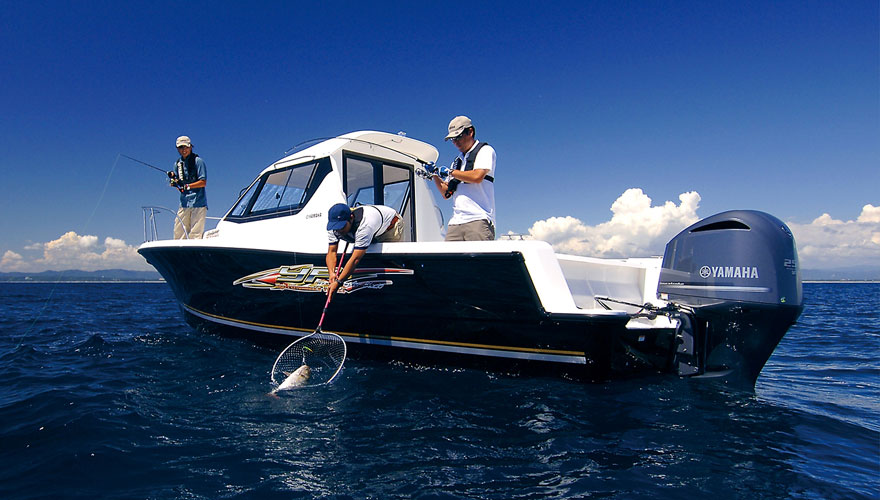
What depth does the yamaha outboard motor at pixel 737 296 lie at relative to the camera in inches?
144

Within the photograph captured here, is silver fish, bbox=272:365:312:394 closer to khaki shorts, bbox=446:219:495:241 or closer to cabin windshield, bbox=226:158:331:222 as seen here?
khaki shorts, bbox=446:219:495:241

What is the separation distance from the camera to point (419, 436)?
3.01m

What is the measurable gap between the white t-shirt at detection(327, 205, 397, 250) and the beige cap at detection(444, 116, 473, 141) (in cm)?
100

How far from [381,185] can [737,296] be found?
4.24 m

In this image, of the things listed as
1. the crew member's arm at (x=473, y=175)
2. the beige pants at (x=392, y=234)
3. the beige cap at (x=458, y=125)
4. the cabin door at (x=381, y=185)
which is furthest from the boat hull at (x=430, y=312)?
the cabin door at (x=381, y=185)

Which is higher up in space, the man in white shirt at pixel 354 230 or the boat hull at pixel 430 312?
the man in white shirt at pixel 354 230

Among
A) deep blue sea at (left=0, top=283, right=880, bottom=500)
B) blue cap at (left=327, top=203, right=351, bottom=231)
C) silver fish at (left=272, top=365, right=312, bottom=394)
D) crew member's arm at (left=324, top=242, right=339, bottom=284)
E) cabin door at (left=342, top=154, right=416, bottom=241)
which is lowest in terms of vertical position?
deep blue sea at (left=0, top=283, right=880, bottom=500)

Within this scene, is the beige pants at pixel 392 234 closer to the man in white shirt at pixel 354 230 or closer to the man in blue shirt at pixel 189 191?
the man in white shirt at pixel 354 230

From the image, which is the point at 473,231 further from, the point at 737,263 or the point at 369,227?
the point at 737,263

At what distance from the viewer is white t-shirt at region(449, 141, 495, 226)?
4391mm

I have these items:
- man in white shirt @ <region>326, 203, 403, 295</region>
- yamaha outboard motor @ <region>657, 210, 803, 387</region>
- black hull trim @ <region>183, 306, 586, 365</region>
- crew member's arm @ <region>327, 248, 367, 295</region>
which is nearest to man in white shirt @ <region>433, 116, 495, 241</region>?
man in white shirt @ <region>326, 203, 403, 295</region>

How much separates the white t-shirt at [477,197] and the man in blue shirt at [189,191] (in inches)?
168

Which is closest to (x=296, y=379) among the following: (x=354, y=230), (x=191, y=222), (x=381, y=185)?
(x=354, y=230)

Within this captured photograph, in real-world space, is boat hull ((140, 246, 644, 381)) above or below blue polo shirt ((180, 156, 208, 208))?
below
